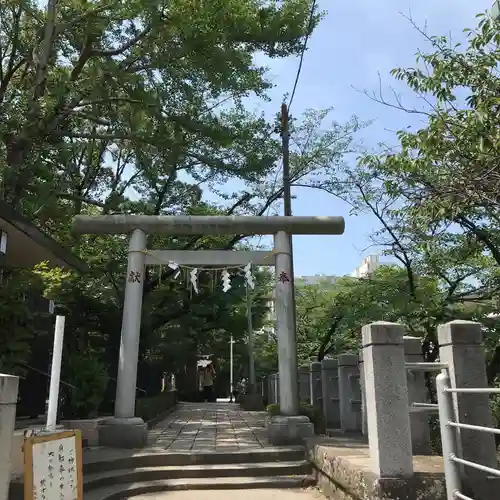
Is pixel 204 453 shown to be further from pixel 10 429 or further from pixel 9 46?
pixel 9 46

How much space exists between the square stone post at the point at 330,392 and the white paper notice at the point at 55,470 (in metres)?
7.83

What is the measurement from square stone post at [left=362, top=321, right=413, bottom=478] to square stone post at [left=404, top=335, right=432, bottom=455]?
3.60 ft

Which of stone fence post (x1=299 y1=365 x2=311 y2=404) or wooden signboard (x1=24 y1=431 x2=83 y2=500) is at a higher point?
stone fence post (x1=299 y1=365 x2=311 y2=404)

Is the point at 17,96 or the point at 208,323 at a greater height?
the point at 17,96

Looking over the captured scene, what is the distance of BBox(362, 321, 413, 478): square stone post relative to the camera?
4.84m

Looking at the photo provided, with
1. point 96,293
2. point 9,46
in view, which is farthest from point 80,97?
point 96,293

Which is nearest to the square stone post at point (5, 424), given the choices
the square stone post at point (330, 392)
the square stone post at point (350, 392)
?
the square stone post at point (350, 392)

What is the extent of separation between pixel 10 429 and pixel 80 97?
11.2 meters

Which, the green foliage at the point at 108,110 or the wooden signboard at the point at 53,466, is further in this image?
the green foliage at the point at 108,110

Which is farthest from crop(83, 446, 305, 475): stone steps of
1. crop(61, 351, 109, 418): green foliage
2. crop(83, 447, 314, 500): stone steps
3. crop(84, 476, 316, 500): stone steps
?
crop(61, 351, 109, 418): green foliage

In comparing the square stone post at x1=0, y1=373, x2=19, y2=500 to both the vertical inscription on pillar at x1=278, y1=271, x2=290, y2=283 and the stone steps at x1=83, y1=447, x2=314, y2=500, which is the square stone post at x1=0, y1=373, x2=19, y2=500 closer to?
the stone steps at x1=83, y1=447, x2=314, y2=500

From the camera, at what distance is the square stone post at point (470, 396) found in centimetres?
504

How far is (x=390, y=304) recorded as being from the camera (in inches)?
523

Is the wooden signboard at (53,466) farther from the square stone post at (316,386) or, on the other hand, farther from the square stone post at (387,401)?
the square stone post at (316,386)
